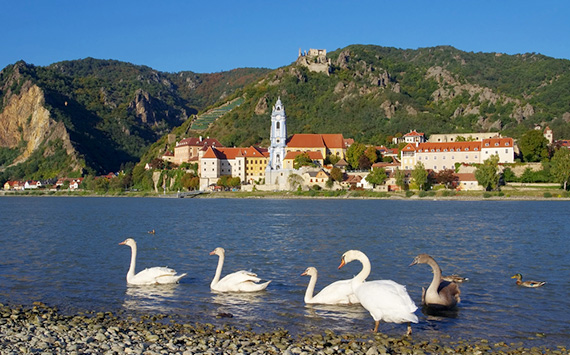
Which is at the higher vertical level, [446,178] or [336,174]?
[336,174]

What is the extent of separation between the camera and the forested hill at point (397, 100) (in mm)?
130250

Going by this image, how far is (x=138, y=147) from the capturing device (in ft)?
641

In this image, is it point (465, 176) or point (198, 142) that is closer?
point (465, 176)

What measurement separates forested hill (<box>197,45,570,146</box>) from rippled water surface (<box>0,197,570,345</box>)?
285 feet

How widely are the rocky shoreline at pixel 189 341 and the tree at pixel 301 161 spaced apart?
8721cm

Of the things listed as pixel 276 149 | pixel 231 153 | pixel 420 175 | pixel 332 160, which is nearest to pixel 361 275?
pixel 420 175

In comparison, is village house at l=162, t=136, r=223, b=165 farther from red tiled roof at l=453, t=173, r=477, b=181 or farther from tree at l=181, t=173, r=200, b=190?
red tiled roof at l=453, t=173, r=477, b=181

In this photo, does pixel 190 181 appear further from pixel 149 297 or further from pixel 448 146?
pixel 149 297

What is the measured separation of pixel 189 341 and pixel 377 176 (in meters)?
78.4

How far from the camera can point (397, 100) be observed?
139 metres

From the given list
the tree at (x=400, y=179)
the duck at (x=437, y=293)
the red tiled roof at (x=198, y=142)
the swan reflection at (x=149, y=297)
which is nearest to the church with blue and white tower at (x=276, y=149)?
the red tiled roof at (x=198, y=142)

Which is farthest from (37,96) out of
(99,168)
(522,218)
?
(522,218)

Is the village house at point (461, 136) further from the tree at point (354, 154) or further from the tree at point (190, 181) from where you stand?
the tree at point (190, 181)

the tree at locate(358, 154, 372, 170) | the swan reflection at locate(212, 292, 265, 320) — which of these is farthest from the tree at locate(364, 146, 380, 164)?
the swan reflection at locate(212, 292, 265, 320)
